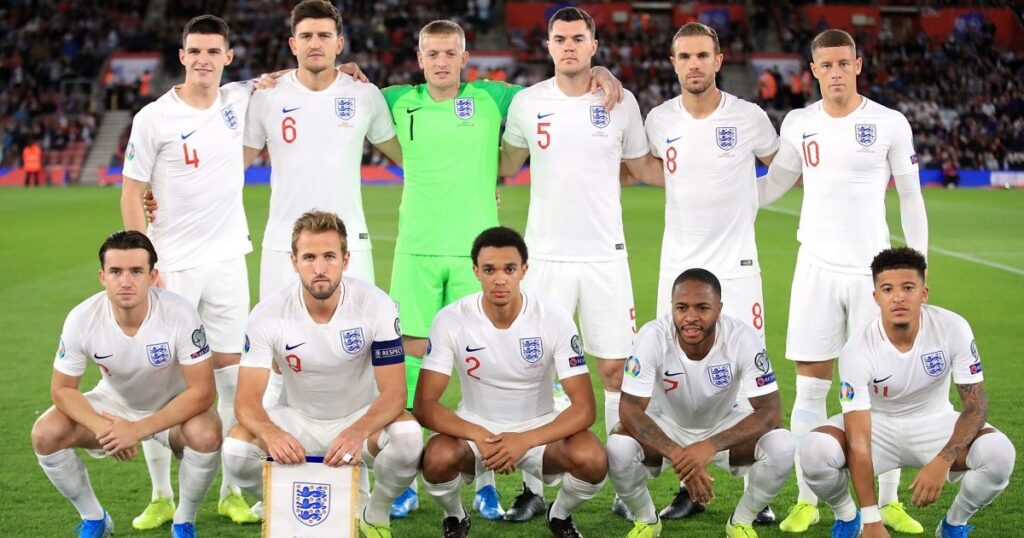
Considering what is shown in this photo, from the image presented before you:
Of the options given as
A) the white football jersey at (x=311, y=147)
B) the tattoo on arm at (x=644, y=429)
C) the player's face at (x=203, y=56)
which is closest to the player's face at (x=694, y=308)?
the tattoo on arm at (x=644, y=429)

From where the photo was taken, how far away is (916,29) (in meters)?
38.4

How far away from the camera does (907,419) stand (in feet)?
17.6

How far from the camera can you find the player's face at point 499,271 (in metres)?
5.36

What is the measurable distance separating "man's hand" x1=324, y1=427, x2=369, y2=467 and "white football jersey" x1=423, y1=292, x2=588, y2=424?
578 mm

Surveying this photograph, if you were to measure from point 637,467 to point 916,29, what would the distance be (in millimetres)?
36434

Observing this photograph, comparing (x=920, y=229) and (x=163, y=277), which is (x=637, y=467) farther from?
(x=163, y=277)

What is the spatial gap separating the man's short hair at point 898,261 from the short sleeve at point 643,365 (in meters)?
1.01

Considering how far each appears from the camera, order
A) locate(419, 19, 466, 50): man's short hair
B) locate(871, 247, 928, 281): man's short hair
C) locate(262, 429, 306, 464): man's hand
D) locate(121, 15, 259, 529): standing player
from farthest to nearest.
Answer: locate(419, 19, 466, 50): man's short hair → locate(121, 15, 259, 529): standing player → locate(871, 247, 928, 281): man's short hair → locate(262, 429, 306, 464): man's hand

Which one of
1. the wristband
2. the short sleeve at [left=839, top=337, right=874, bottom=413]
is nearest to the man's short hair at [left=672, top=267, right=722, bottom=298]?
the short sleeve at [left=839, top=337, right=874, bottom=413]

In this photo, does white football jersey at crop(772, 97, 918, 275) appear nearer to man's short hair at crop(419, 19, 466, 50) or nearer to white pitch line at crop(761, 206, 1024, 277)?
man's short hair at crop(419, 19, 466, 50)

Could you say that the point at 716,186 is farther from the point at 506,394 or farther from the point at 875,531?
the point at 875,531

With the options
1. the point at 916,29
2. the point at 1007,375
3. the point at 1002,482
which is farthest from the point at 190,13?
the point at 1002,482

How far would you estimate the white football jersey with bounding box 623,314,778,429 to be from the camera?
17.6ft

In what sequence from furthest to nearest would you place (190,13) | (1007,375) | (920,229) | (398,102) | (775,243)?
(190,13) < (775,243) < (1007,375) < (398,102) < (920,229)
